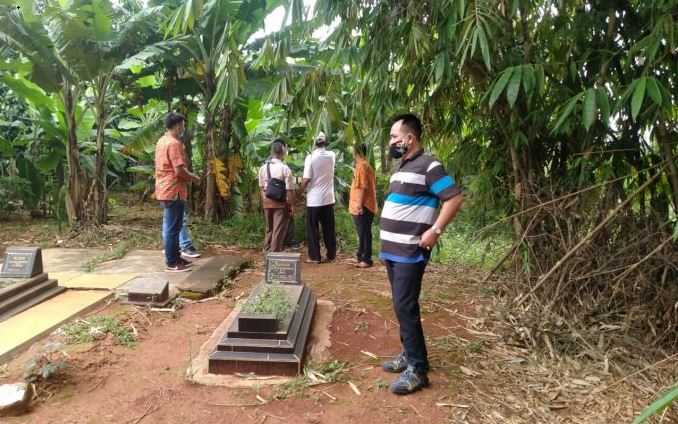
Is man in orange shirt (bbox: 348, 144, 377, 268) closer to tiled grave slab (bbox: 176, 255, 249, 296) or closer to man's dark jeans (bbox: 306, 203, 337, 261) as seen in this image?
man's dark jeans (bbox: 306, 203, 337, 261)

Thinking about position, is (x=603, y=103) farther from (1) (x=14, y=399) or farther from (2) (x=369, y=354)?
(1) (x=14, y=399)

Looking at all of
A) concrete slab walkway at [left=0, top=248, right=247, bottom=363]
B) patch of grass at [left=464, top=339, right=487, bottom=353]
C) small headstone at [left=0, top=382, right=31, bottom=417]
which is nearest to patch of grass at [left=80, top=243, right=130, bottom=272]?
concrete slab walkway at [left=0, top=248, right=247, bottom=363]

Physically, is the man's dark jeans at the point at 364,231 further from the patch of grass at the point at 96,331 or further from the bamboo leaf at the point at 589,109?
the bamboo leaf at the point at 589,109

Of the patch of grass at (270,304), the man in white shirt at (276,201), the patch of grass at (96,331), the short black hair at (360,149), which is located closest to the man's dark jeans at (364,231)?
the short black hair at (360,149)

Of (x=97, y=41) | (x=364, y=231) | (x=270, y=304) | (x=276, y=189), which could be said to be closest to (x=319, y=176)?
(x=276, y=189)

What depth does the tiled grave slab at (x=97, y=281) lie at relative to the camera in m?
4.63

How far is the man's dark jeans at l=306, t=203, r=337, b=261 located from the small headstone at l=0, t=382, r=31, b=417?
3.76 m

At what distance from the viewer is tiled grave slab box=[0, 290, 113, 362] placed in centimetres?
324

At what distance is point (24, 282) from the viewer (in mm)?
4098

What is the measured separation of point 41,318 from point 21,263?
86cm

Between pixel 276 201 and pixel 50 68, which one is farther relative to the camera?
pixel 50 68

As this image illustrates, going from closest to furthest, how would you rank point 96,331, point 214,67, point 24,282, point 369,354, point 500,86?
Answer: point 500,86 → point 369,354 → point 96,331 → point 24,282 → point 214,67

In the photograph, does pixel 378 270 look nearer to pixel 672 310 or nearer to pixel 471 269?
pixel 471 269

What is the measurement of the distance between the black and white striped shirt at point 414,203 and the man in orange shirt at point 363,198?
270 cm
